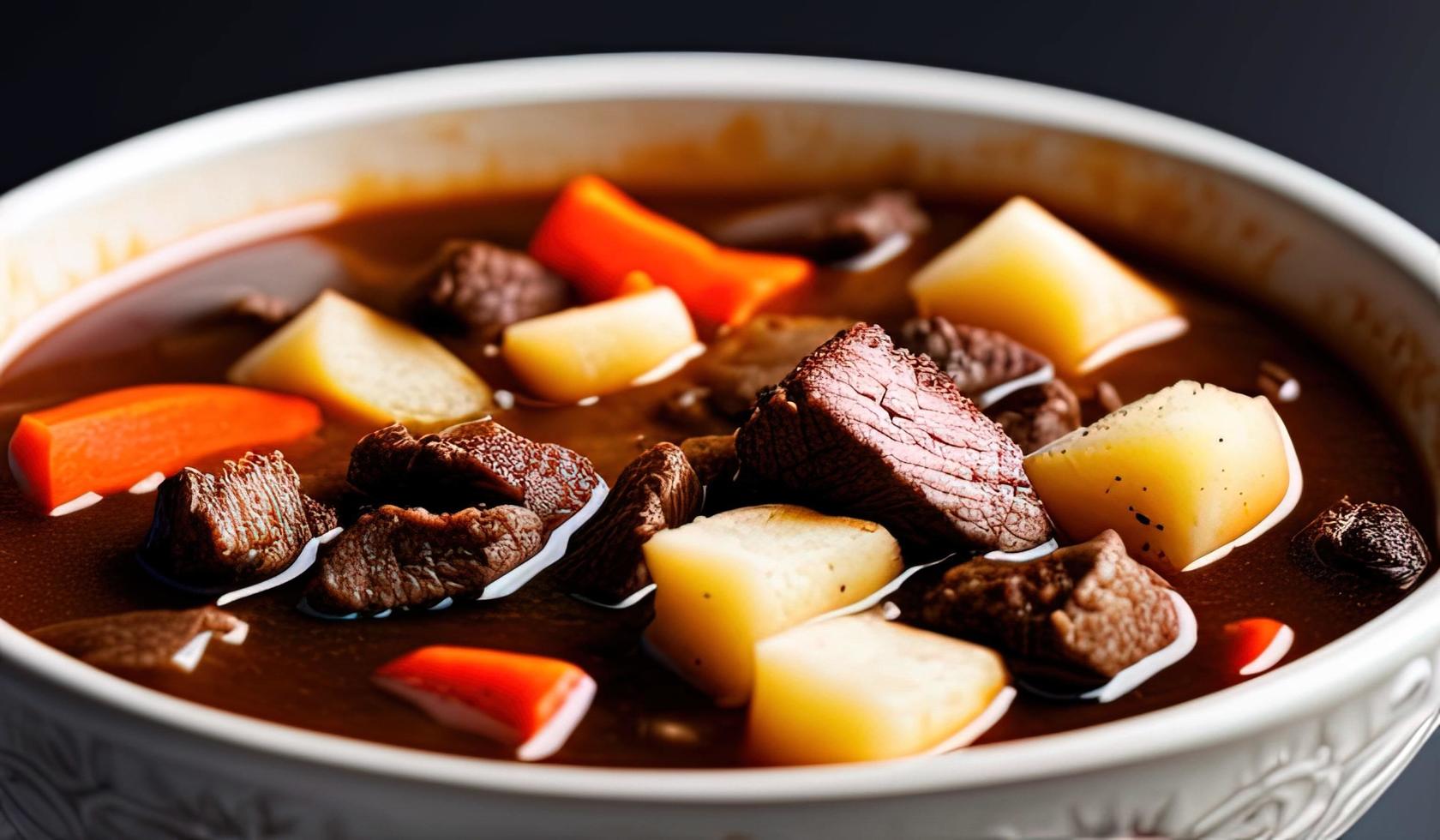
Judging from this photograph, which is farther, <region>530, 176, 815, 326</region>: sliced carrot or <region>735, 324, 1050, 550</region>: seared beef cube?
<region>530, 176, 815, 326</region>: sliced carrot

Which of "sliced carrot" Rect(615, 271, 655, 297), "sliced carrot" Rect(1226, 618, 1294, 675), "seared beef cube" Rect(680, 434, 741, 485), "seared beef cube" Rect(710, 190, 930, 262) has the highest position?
"seared beef cube" Rect(710, 190, 930, 262)

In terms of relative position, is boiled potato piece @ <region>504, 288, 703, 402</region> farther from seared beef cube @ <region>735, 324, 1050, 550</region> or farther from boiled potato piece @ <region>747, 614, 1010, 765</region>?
boiled potato piece @ <region>747, 614, 1010, 765</region>

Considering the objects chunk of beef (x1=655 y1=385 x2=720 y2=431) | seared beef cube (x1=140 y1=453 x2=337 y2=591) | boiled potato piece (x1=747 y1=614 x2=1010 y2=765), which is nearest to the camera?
boiled potato piece (x1=747 y1=614 x2=1010 y2=765)

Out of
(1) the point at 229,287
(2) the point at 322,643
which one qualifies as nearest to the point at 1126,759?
(2) the point at 322,643

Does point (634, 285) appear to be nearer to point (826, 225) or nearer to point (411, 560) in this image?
point (826, 225)

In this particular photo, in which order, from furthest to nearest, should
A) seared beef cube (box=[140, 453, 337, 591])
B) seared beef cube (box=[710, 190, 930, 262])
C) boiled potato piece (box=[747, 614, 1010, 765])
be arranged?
seared beef cube (box=[710, 190, 930, 262]) → seared beef cube (box=[140, 453, 337, 591]) → boiled potato piece (box=[747, 614, 1010, 765])

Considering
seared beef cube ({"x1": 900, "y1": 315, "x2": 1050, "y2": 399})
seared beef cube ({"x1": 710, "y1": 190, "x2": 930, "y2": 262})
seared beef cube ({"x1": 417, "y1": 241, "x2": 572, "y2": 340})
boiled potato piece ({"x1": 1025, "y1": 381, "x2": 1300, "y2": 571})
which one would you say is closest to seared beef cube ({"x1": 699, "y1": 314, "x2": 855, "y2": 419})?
seared beef cube ({"x1": 900, "y1": 315, "x2": 1050, "y2": 399})

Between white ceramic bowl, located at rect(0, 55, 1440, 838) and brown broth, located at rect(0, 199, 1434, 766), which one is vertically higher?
white ceramic bowl, located at rect(0, 55, 1440, 838)
